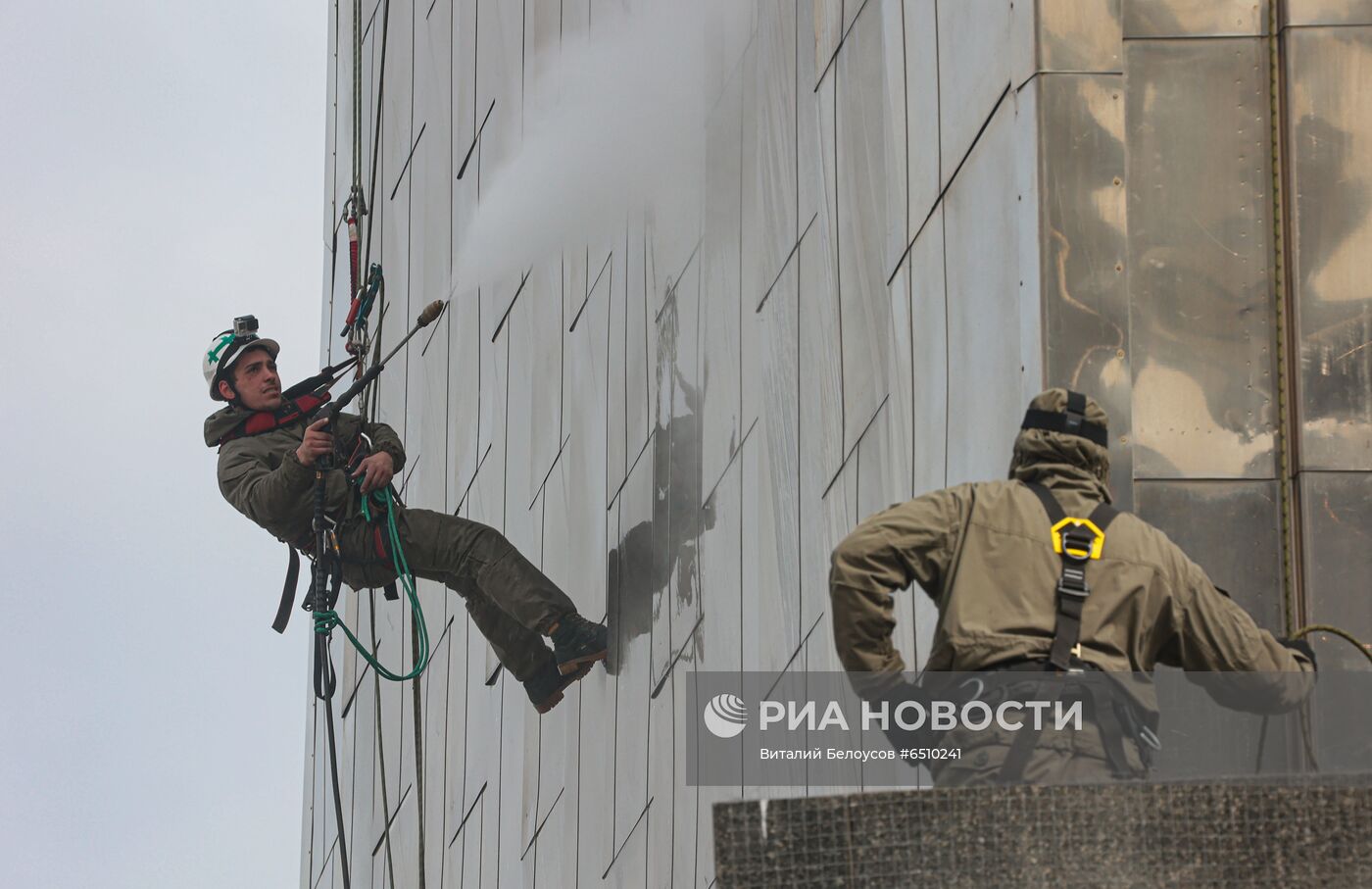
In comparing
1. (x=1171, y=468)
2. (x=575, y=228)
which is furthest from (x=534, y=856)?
(x=1171, y=468)

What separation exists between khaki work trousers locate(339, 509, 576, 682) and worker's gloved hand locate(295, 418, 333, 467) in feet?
3.64

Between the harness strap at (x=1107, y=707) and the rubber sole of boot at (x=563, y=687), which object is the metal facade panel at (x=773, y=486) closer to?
the rubber sole of boot at (x=563, y=687)

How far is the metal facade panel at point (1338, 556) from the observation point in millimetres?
7910

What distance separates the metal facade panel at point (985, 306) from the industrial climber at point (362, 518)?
420cm

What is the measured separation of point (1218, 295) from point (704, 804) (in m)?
3.87

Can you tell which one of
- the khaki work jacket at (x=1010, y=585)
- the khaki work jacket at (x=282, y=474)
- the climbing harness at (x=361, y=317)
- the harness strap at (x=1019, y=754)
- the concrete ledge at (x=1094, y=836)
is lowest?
the concrete ledge at (x=1094, y=836)

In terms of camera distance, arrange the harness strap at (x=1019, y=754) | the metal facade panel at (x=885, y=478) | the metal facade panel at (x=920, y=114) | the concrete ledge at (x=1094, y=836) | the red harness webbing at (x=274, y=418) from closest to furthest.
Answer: the concrete ledge at (x=1094, y=836) → the harness strap at (x=1019, y=754) → the metal facade panel at (x=885, y=478) → the metal facade panel at (x=920, y=114) → the red harness webbing at (x=274, y=418)

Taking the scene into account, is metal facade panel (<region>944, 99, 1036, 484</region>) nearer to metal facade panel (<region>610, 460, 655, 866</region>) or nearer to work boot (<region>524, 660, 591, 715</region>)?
metal facade panel (<region>610, 460, 655, 866</region>)

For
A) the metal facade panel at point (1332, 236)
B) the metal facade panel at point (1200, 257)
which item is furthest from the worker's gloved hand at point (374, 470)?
the metal facade panel at point (1332, 236)

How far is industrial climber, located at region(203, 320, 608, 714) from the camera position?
1209cm

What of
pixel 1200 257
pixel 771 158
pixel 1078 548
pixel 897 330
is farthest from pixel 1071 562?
pixel 771 158

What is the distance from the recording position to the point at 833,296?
9633 millimetres

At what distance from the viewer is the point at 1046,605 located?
5.56 metres

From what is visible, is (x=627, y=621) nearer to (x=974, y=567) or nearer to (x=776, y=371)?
(x=776, y=371)
